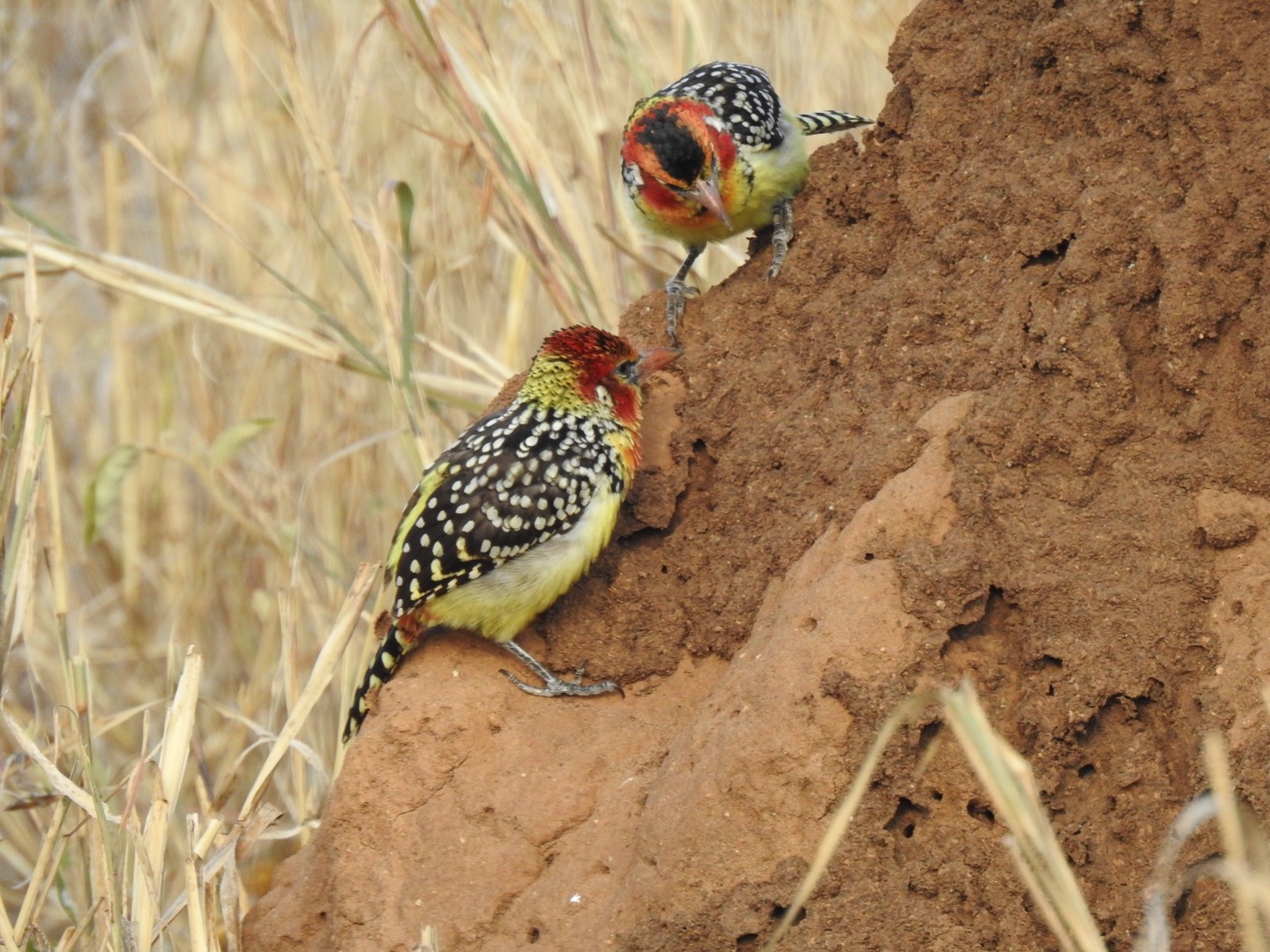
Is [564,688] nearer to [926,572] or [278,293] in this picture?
[926,572]

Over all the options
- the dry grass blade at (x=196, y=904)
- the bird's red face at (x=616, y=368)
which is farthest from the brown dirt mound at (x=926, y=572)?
the dry grass blade at (x=196, y=904)

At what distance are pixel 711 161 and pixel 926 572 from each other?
6.46ft

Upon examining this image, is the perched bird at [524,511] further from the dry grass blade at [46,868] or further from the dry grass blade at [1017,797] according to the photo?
the dry grass blade at [1017,797]

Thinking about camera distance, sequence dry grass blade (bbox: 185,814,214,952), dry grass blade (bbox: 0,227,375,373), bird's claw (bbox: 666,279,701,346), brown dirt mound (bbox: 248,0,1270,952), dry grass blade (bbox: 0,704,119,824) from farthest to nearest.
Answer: dry grass blade (bbox: 0,227,375,373) → bird's claw (bbox: 666,279,701,346) → dry grass blade (bbox: 0,704,119,824) → dry grass blade (bbox: 185,814,214,952) → brown dirt mound (bbox: 248,0,1270,952)

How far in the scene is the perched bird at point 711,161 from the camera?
14.3 ft

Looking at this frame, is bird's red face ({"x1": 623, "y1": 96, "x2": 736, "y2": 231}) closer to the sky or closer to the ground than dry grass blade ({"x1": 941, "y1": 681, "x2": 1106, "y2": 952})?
closer to the sky

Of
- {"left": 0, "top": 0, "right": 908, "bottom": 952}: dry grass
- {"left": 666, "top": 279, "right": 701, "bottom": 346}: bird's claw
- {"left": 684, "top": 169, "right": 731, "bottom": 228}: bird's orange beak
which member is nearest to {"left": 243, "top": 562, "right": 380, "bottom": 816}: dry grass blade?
{"left": 0, "top": 0, "right": 908, "bottom": 952}: dry grass

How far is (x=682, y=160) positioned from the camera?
14.5 ft

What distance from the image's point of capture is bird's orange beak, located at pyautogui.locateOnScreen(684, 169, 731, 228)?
14.3ft

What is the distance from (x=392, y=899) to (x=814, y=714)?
112cm

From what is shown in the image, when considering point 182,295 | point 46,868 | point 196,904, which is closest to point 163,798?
point 196,904

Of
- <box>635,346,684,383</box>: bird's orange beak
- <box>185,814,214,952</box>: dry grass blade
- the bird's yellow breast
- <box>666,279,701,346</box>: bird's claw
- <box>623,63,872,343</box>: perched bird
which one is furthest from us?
<box>623,63,872,343</box>: perched bird

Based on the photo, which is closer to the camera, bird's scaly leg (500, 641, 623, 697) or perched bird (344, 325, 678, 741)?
bird's scaly leg (500, 641, 623, 697)

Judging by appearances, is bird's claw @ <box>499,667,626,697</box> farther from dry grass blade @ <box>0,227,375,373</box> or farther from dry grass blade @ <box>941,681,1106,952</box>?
dry grass blade @ <box>941,681,1106,952</box>
